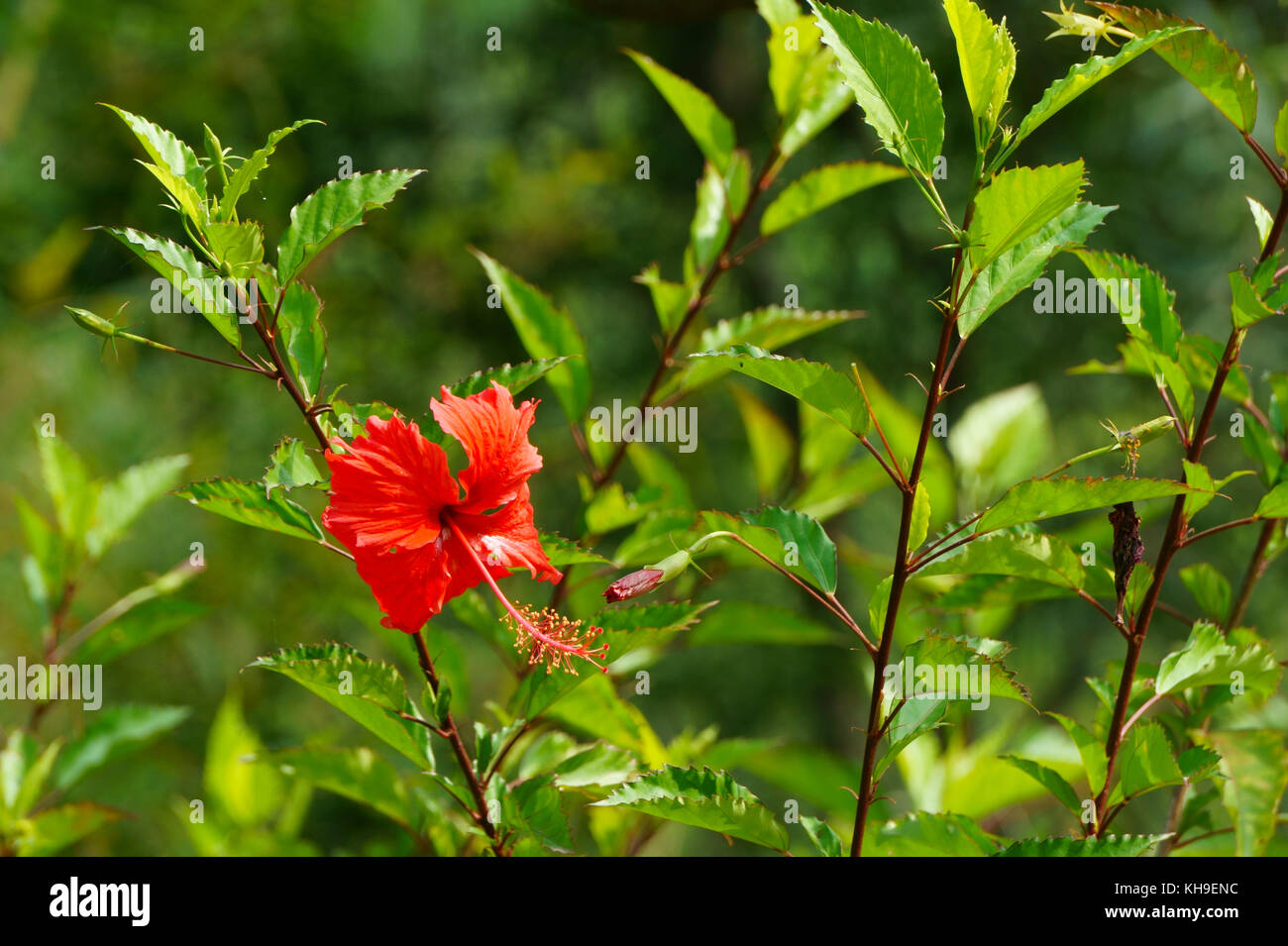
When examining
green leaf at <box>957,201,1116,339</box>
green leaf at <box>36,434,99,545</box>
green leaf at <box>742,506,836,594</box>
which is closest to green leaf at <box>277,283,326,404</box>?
green leaf at <box>742,506,836,594</box>

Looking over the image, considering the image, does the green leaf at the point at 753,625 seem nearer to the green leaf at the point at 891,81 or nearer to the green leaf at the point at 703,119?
the green leaf at the point at 703,119

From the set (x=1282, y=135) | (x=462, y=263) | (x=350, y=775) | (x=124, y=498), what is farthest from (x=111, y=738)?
(x=462, y=263)

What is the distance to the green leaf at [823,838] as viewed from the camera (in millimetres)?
656

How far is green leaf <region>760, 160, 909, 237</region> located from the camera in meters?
0.92

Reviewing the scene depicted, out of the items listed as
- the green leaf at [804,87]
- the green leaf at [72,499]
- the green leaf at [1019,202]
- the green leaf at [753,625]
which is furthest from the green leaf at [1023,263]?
the green leaf at [72,499]

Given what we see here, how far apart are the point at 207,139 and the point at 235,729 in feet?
2.57

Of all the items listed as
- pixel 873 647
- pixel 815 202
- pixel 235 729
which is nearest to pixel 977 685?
pixel 873 647

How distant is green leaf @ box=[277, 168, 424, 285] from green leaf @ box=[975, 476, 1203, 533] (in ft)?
1.25

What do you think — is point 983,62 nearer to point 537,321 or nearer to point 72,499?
point 537,321

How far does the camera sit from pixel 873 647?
619 millimetres

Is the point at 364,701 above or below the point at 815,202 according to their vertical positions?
below

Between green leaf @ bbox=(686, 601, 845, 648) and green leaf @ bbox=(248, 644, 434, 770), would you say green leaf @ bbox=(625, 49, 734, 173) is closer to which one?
green leaf @ bbox=(686, 601, 845, 648)

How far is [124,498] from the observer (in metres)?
1.07
